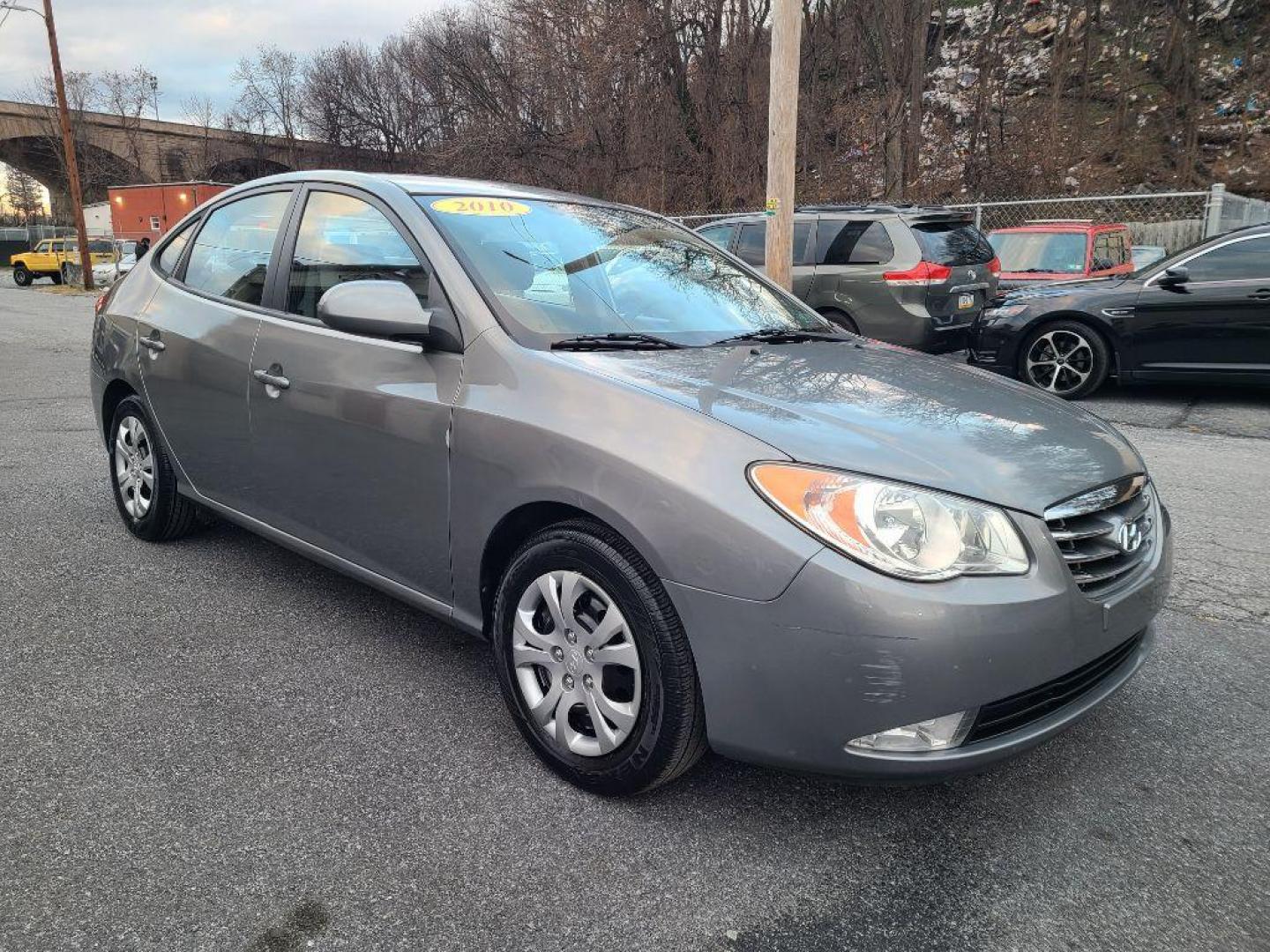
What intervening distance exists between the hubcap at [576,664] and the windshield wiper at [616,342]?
685 millimetres

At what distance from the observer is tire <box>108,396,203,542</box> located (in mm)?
4145

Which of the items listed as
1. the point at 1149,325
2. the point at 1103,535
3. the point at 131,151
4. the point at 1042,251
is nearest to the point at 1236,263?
Result: the point at 1149,325

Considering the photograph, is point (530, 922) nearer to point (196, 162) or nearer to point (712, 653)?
point (712, 653)

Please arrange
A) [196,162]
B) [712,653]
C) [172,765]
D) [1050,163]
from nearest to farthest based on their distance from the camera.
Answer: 1. [712,653]
2. [172,765]
3. [1050,163]
4. [196,162]

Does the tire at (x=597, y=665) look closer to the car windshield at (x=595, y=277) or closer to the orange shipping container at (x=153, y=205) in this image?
the car windshield at (x=595, y=277)

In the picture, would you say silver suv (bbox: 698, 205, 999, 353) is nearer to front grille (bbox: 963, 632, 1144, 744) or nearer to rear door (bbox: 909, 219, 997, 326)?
rear door (bbox: 909, 219, 997, 326)

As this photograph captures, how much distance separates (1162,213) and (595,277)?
587 inches

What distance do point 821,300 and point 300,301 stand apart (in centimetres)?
718

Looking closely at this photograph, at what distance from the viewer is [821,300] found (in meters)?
9.68

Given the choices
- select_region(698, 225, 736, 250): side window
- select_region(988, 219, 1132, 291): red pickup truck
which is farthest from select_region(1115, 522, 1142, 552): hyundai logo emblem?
select_region(988, 219, 1132, 291): red pickup truck

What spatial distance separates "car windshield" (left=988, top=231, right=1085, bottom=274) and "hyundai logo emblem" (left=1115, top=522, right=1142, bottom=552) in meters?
9.91

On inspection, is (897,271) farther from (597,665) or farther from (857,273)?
(597,665)

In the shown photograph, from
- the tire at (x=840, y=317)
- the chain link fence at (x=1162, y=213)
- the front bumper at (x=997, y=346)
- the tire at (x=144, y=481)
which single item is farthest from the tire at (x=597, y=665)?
the chain link fence at (x=1162, y=213)

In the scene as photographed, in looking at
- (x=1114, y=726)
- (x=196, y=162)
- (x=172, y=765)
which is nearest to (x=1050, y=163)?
(x=1114, y=726)
